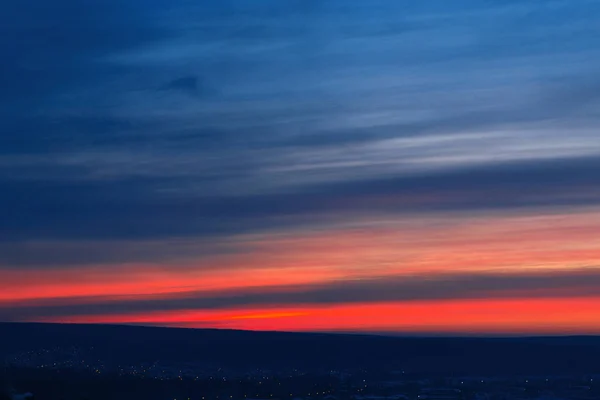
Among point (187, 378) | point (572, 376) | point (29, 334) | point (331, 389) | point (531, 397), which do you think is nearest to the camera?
point (531, 397)

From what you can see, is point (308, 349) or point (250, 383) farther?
point (308, 349)

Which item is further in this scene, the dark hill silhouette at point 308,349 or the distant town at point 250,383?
the dark hill silhouette at point 308,349

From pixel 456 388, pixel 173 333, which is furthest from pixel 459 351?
pixel 456 388

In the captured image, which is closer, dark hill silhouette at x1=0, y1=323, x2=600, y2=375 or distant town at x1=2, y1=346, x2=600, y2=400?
distant town at x1=2, y1=346, x2=600, y2=400

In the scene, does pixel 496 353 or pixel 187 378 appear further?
pixel 496 353

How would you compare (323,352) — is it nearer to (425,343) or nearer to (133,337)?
(425,343)

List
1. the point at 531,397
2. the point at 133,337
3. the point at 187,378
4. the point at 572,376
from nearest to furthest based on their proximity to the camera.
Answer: the point at 531,397, the point at 187,378, the point at 572,376, the point at 133,337

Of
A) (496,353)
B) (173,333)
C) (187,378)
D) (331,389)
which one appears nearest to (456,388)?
(331,389)

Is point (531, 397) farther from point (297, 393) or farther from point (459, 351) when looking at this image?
point (459, 351)

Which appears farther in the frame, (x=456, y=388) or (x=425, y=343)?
(x=425, y=343)
